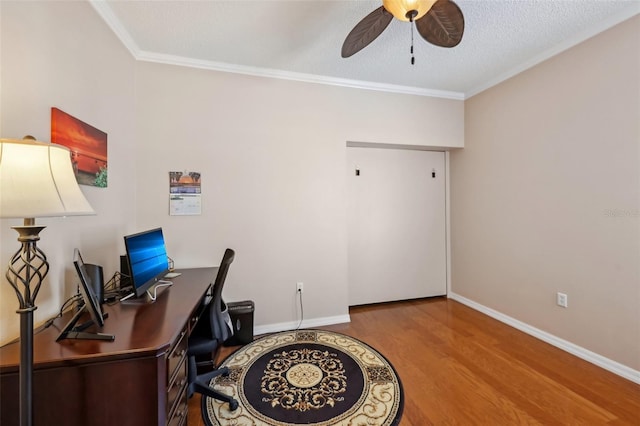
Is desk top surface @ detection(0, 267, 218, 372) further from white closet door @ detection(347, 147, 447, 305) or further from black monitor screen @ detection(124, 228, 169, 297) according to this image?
white closet door @ detection(347, 147, 447, 305)

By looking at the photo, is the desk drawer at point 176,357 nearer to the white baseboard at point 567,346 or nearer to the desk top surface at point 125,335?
the desk top surface at point 125,335

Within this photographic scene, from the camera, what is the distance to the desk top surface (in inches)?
39.3

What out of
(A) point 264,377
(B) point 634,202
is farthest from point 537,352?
(A) point 264,377

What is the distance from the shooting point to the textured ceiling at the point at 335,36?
185 cm

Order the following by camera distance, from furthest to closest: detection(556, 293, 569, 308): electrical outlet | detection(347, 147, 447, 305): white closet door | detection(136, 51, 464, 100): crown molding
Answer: detection(347, 147, 447, 305): white closet door → detection(136, 51, 464, 100): crown molding → detection(556, 293, 569, 308): electrical outlet

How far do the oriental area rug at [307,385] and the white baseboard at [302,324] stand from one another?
20 cm

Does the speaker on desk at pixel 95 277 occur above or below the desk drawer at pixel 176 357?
above

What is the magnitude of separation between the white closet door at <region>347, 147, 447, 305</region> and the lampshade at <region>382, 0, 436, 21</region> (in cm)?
179

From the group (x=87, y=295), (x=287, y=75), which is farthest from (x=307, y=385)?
(x=287, y=75)

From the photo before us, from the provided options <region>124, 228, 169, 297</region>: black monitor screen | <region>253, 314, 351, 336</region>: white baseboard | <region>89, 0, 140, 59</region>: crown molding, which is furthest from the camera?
<region>253, 314, 351, 336</region>: white baseboard

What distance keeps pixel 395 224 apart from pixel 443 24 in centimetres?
227

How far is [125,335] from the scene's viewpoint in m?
1.15

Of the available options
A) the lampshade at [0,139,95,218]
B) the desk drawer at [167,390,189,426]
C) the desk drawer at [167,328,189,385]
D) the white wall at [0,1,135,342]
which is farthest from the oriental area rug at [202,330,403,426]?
the lampshade at [0,139,95,218]

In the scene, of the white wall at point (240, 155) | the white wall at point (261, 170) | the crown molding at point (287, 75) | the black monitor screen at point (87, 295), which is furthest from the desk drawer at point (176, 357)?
the crown molding at point (287, 75)
